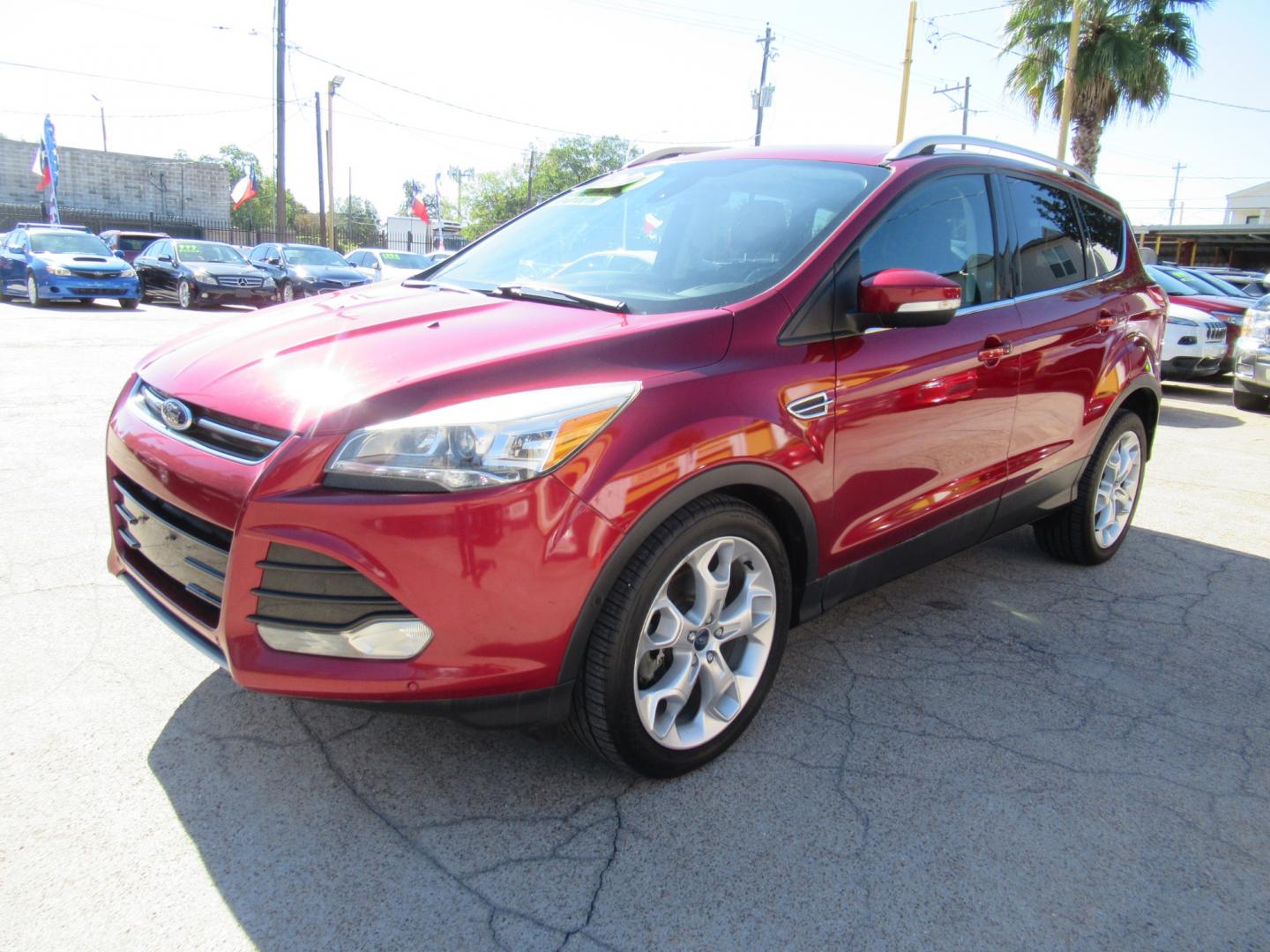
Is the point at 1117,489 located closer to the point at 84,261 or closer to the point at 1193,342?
the point at 1193,342

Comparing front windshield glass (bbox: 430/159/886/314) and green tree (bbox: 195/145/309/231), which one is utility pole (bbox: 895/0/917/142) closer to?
front windshield glass (bbox: 430/159/886/314)

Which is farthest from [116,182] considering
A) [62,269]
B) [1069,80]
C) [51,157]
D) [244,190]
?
[1069,80]

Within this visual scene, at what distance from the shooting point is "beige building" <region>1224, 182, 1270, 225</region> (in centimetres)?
6303

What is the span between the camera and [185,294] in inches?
789

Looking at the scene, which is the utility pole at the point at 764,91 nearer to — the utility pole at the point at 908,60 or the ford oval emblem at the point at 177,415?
the utility pole at the point at 908,60

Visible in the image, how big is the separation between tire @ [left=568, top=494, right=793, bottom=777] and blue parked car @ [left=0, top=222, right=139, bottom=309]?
61.1ft

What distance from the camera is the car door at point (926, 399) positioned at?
296 cm

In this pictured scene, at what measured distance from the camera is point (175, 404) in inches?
97.3

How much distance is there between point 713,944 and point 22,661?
2.46 metres

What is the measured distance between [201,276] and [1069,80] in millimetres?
19022

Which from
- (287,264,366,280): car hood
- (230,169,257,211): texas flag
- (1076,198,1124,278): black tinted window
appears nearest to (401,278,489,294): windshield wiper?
(1076,198,1124,278): black tinted window

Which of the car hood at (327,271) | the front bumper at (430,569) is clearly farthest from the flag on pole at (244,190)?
the front bumper at (430,569)

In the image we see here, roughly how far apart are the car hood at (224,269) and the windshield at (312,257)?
0.94 meters

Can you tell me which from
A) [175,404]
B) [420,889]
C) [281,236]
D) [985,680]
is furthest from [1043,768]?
[281,236]
